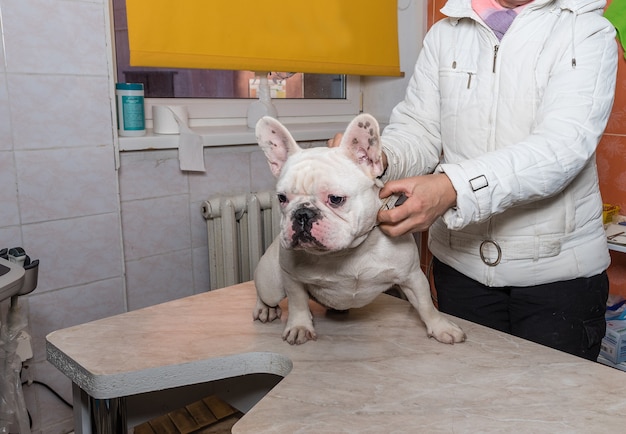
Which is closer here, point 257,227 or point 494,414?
point 494,414

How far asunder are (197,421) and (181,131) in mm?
940

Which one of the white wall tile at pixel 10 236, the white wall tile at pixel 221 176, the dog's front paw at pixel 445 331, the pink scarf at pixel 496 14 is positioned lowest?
the dog's front paw at pixel 445 331

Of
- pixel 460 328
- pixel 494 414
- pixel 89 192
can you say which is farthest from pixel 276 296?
pixel 89 192

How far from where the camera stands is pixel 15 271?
128 centimetres

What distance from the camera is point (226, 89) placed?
89.8 inches

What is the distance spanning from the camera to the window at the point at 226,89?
2.00 m

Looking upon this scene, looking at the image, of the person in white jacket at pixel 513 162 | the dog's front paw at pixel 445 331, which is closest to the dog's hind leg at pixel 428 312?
the dog's front paw at pixel 445 331

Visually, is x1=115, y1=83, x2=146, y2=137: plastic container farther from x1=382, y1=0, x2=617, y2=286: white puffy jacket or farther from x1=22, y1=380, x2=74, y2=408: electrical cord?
x1=382, y1=0, x2=617, y2=286: white puffy jacket

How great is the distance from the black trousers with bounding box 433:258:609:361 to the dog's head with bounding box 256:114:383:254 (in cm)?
39

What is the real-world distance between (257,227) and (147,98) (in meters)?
0.57

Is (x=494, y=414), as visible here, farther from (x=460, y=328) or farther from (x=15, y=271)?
(x=15, y=271)

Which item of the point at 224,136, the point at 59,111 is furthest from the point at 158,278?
the point at 59,111

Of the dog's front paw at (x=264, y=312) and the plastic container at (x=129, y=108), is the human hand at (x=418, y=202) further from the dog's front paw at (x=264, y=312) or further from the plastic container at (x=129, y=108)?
the plastic container at (x=129, y=108)

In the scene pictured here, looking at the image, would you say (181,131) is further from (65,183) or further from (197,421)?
(197,421)
